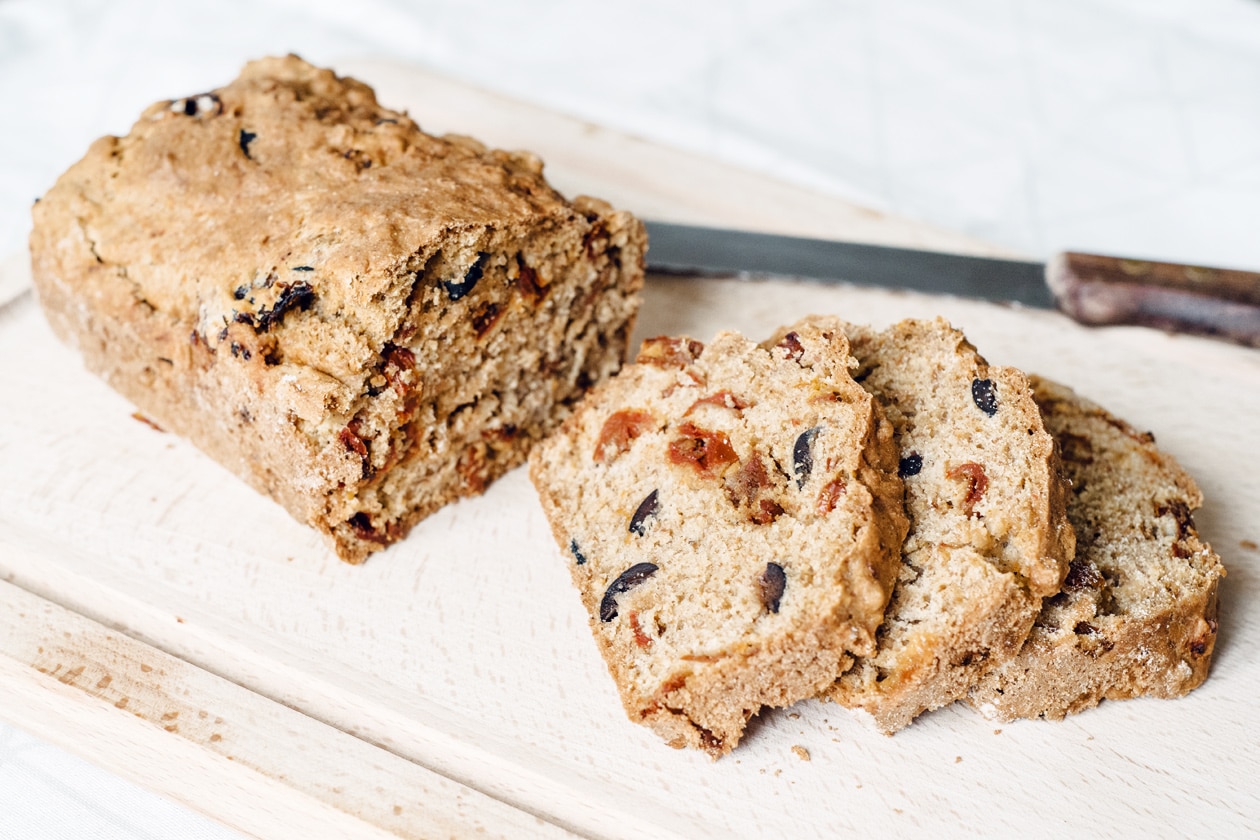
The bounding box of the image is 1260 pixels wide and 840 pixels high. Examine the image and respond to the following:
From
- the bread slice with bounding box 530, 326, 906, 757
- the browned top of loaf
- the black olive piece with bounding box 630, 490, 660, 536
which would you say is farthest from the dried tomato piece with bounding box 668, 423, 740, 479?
the browned top of loaf

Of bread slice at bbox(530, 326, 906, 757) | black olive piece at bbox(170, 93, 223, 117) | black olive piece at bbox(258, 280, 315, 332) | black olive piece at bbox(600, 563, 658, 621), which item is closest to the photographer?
bread slice at bbox(530, 326, 906, 757)

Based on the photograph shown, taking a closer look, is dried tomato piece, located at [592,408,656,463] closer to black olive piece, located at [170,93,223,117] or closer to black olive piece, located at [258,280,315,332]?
black olive piece, located at [258,280,315,332]

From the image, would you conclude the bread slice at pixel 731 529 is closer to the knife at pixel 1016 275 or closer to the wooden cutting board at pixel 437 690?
the wooden cutting board at pixel 437 690

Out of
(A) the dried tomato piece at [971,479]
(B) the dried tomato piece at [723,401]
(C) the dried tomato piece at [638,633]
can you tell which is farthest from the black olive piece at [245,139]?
(A) the dried tomato piece at [971,479]

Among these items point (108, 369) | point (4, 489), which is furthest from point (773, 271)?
point (4, 489)

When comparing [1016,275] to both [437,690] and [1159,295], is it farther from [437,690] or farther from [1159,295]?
[437,690]

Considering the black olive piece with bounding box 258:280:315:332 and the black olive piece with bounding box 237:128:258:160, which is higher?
the black olive piece with bounding box 237:128:258:160

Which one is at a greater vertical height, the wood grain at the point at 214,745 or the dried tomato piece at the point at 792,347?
the dried tomato piece at the point at 792,347

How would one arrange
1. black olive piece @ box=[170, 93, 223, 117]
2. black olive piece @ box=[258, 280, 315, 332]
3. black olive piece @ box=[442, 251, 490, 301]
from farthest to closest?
1. black olive piece @ box=[170, 93, 223, 117]
2. black olive piece @ box=[442, 251, 490, 301]
3. black olive piece @ box=[258, 280, 315, 332]
